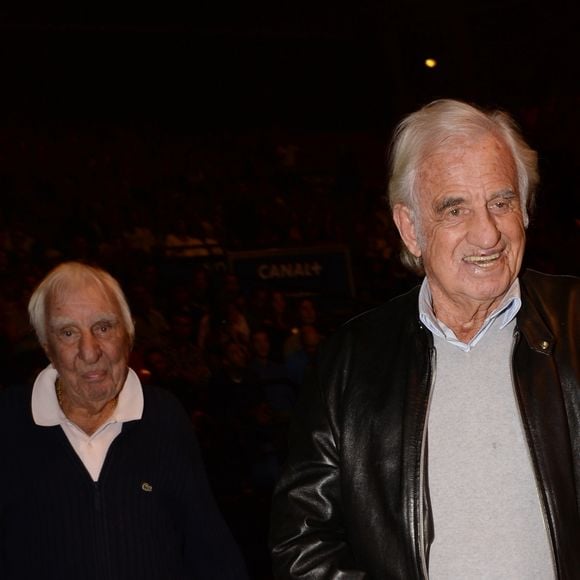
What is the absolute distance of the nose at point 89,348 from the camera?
2.77 meters

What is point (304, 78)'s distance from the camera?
1756 centimetres

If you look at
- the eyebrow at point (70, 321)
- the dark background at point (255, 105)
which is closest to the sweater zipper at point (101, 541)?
the eyebrow at point (70, 321)

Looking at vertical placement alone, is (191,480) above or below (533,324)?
below

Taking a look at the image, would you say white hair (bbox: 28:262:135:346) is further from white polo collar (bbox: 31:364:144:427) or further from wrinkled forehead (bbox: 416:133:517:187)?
wrinkled forehead (bbox: 416:133:517:187)

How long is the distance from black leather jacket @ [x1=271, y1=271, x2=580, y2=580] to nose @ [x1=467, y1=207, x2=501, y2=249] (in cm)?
16

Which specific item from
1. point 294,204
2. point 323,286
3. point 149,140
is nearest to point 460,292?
point 323,286

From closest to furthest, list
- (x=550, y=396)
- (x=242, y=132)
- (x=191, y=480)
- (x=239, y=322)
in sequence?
(x=550, y=396) → (x=191, y=480) → (x=239, y=322) → (x=242, y=132)

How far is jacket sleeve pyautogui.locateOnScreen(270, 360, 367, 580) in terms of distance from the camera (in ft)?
6.31

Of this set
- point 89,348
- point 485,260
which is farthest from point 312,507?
point 89,348

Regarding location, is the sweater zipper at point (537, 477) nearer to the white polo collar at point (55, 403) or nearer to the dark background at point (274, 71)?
the white polo collar at point (55, 403)

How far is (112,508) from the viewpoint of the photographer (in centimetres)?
261

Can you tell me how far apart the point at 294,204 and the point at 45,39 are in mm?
5386

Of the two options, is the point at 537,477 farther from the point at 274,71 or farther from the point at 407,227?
the point at 274,71

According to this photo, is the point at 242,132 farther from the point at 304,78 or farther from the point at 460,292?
the point at 460,292
